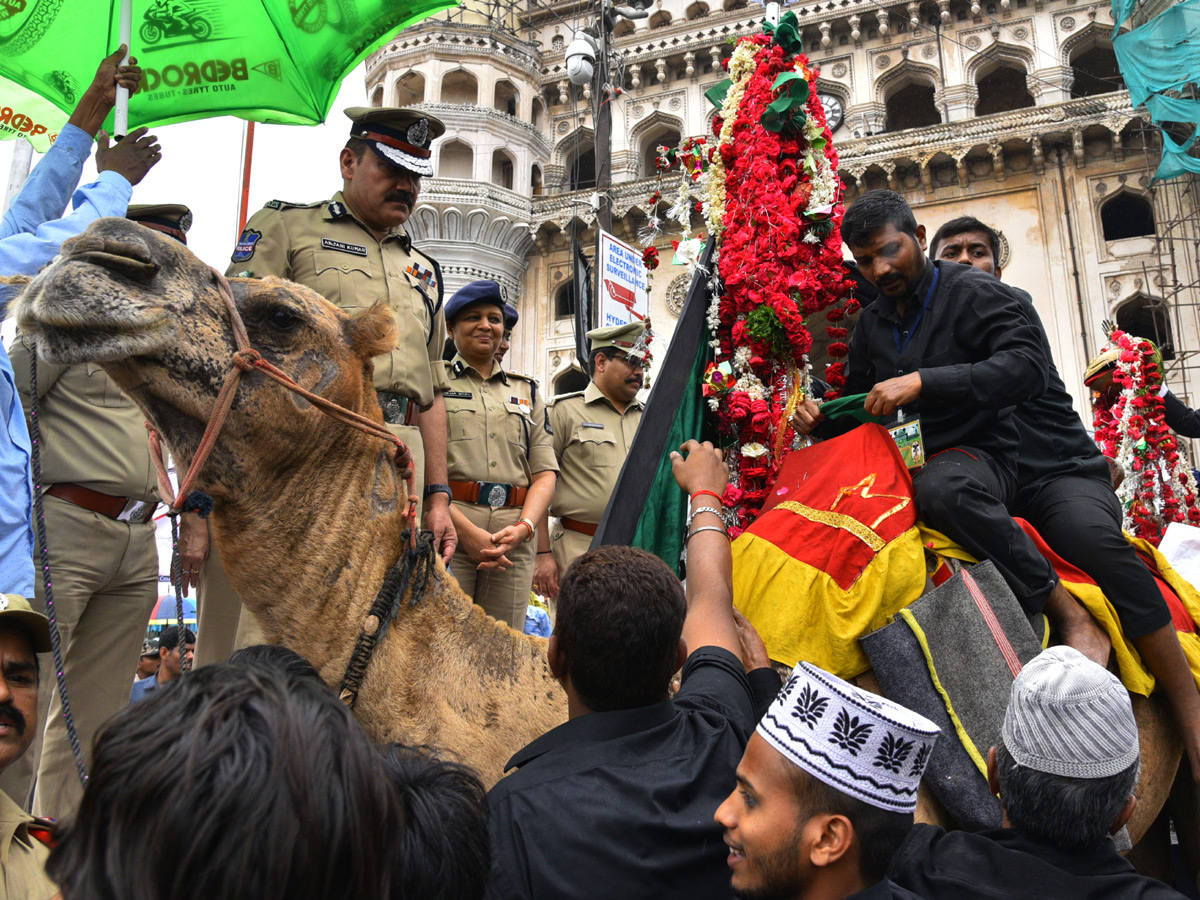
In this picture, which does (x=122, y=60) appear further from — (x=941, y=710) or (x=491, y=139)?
(x=491, y=139)

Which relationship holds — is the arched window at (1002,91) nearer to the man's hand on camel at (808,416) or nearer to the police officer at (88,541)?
the man's hand on camel at (808,416)

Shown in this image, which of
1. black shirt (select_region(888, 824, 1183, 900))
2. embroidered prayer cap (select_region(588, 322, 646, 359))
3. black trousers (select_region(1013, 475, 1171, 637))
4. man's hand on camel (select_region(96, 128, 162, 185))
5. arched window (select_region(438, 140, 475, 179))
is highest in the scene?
arched window (select_region(438, 140, 475, 179))

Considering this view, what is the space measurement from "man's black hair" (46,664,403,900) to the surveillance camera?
Answer: 516 inches

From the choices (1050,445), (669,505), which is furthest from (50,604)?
(1050,445)

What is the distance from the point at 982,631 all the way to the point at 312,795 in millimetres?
2485

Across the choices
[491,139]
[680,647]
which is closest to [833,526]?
[680,647]

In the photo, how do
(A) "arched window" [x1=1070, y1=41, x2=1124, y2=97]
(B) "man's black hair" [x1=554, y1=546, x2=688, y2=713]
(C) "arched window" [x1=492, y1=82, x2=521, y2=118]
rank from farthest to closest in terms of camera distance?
(C) "arched window" [x1=492, y1=82, x2=521, y2=118]
(A) "arched window" [x1=1070, y1=41, x2=1124, y2=97]
(B) "man's black hair" [x1=554, y1=546, x2=688, y2=713]

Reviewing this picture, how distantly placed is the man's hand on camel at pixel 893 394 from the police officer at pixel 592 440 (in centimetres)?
300

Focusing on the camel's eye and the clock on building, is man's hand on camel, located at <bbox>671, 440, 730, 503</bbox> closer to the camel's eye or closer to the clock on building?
the camel's eye

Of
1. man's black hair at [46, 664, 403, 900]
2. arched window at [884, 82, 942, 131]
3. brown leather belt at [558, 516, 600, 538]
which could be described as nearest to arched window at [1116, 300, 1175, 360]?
arched window at [884, 82, 942, 131]

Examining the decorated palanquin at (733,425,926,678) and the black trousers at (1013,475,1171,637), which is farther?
the black trousers at (1013,475,1171,637)

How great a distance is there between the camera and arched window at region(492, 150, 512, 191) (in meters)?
28.6

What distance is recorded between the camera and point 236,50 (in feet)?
14.0

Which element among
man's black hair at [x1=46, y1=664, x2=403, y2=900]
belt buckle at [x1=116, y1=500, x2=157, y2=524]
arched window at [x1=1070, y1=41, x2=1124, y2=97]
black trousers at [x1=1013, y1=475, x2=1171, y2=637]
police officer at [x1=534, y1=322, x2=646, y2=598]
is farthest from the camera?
arched window at [x1=1070, y1=41, x2=1124, y2=97]
